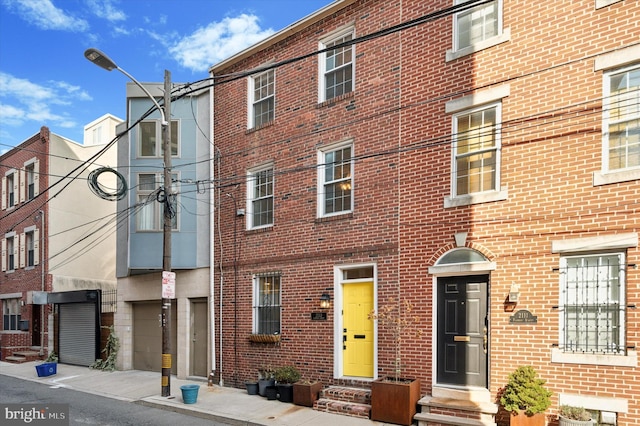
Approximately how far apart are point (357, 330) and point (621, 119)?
6.69 metres

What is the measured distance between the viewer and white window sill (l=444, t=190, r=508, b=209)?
9.07 m

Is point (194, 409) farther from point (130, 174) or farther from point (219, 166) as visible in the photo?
point (130, 174)

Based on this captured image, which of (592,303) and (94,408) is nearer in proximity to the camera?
(592,303)

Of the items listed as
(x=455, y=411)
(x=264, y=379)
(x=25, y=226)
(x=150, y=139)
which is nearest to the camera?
(x=455, y=411)

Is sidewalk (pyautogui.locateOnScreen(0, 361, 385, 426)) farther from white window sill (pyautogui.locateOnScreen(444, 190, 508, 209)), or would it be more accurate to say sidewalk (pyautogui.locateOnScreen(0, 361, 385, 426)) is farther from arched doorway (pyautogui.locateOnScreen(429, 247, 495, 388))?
white window sill (pyautogui.locateOnScreen(444, 190, 508, 209))

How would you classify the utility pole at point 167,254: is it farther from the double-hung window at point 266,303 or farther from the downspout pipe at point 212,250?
the double-hung window at point 266,303

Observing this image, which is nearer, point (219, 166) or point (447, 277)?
point (447, 277)

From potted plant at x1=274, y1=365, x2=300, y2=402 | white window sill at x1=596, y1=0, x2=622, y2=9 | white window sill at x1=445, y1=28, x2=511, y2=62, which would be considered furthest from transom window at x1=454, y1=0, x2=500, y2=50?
potted plant at x1=274, y1=365, x2=300, y2=402

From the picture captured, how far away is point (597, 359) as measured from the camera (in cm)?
782

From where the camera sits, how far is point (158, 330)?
16.4 meters

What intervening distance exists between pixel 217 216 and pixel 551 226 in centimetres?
940

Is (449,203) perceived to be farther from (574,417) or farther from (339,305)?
(574,417)

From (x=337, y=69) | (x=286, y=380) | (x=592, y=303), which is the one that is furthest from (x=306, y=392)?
(x=337, y=69)

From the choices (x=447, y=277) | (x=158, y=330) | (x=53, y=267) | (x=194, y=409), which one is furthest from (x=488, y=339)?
(x=53, y=267)
